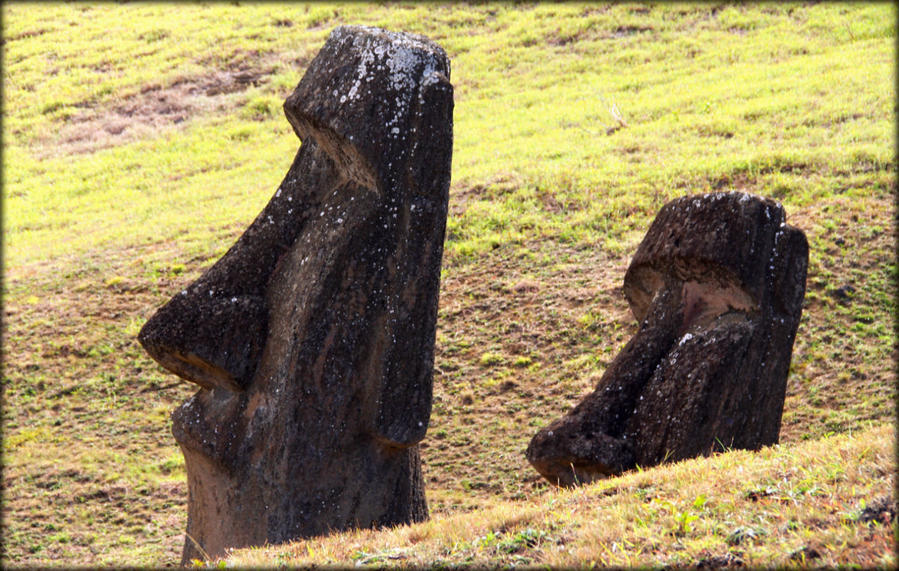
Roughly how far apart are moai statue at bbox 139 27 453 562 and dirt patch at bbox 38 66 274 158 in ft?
67.6

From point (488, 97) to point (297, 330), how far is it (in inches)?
745

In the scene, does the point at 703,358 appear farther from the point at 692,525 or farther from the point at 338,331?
the point at 692,525

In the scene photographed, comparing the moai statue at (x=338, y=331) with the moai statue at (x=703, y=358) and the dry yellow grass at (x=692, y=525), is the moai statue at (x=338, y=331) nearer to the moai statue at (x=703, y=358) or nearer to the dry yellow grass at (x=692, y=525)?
the dry yellow grass at (x=692, y=525)

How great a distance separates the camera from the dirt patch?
26172 mm

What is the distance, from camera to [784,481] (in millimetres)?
4777

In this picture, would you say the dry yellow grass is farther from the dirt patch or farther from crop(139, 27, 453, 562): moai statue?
the dirt patch

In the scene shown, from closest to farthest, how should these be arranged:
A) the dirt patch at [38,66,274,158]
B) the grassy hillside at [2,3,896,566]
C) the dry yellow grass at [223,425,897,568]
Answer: the dry yellow grass at [223,425,897,568], the grassy hillside at [2,3,896,566], the dirt patch at [38,66,274,158]

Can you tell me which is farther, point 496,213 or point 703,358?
point 496,213

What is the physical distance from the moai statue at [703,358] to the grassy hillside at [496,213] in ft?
3.45

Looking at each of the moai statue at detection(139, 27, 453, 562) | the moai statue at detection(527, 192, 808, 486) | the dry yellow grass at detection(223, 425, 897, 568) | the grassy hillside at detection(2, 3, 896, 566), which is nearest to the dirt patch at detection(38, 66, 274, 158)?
the grassy hillside at detection(2, 3, 896, 566)

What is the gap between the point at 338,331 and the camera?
6340mm

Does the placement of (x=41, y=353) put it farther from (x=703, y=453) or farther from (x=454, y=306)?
(x=703, y=453)

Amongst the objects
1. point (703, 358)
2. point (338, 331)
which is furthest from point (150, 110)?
point (703, 358)

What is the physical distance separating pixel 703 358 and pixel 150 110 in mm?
23210
